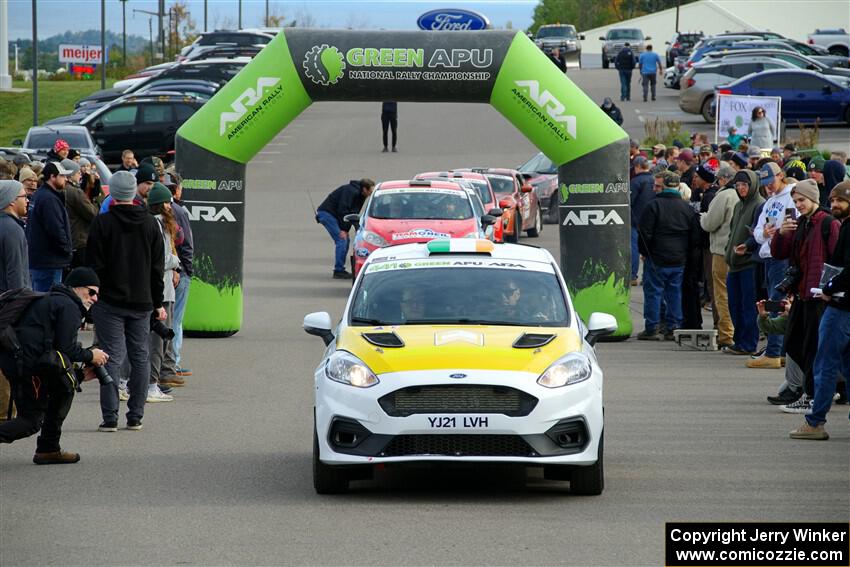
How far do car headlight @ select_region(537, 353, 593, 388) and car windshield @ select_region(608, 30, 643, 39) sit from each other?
221 feet

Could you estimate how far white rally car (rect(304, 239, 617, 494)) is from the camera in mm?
9250

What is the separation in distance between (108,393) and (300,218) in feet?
76.9

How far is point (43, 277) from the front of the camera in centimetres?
1546

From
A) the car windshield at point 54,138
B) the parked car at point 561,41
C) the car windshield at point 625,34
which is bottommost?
the car windshield at point 54,138

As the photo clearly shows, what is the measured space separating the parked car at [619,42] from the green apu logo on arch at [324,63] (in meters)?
58.0

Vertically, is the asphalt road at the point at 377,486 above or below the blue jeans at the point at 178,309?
below

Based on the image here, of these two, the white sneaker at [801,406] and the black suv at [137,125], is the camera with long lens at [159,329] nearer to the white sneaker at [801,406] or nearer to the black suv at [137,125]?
the white sneaker at [801,406]

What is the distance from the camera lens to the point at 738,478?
1025 centimetres

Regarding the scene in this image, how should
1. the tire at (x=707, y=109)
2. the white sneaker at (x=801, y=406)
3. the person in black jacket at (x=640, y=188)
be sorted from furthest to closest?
the tire at (x=707, y=109) < the person in black jacket at (x=640, y=188) < the white sneaker at (x=801, y=406)

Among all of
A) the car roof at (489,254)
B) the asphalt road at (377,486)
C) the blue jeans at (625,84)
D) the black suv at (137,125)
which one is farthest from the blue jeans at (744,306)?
the blue jeans at (625,84)

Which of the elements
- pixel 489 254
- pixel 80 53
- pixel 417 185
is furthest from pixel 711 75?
pixel 80 53

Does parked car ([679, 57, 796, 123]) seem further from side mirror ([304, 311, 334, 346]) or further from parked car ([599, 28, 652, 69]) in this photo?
side mirror ([304, 311, 334, 346])

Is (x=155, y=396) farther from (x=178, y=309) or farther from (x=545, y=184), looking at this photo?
(x=545, y=184)

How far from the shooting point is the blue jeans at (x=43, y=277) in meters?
15.4
